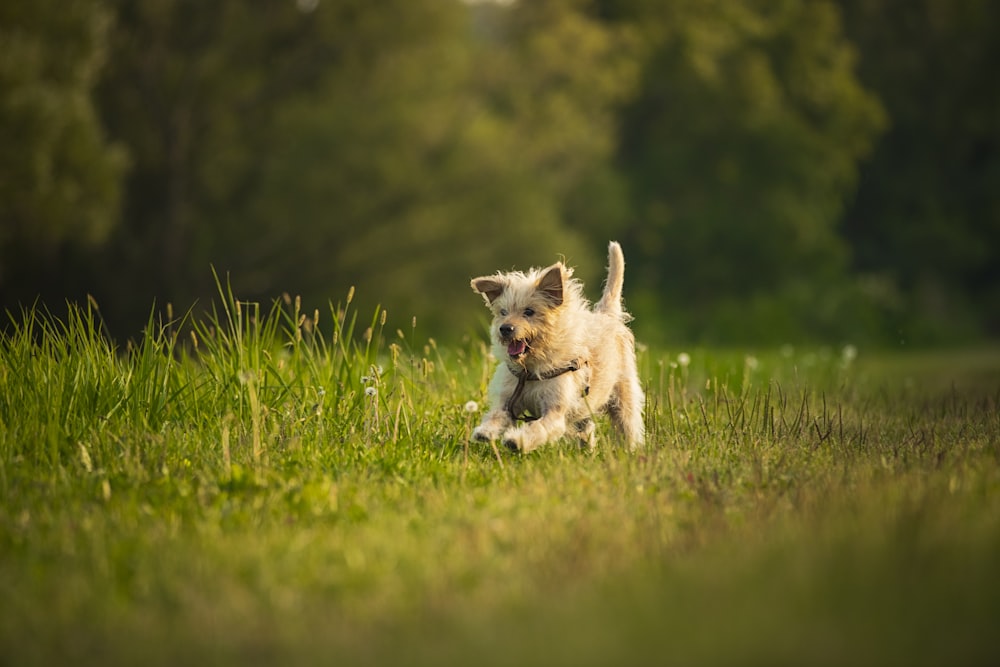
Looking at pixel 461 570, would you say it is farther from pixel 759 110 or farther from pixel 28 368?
pixel 759 110

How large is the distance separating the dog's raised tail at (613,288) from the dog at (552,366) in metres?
0.41

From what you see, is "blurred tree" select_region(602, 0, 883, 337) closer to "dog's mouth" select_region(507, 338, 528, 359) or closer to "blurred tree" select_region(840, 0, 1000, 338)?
"blurred tree" select_region(840, 0, 1000, 338)

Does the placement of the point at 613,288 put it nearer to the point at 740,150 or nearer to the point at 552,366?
the point at 552,366

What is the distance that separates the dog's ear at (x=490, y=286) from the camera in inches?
274

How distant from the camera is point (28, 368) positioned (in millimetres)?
6727

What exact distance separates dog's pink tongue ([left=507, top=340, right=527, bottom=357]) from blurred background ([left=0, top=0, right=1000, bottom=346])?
10642 millimetres

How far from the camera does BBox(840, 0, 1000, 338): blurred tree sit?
3741 cm

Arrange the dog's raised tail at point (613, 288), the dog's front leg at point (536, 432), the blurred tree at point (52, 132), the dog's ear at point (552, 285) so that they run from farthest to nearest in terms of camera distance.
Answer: the blurred tree at point (52, 132)
the dog's raised tail at point (613, 288)
the dog's ear at point (552, 285)
the dog's front leg at point (536, 432)

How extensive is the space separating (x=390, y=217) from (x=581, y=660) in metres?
22.4

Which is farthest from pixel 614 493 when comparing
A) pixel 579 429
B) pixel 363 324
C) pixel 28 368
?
pixel 363 324

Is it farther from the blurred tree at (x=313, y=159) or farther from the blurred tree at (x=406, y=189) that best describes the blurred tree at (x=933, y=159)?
the blurred tree at (x=313, y=159)

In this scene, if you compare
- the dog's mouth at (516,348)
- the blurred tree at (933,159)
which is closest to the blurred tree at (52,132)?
the dog's mouth at (516,348)

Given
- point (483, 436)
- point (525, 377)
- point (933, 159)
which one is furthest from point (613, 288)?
point (933, 159)

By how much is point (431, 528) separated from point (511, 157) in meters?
22.9
